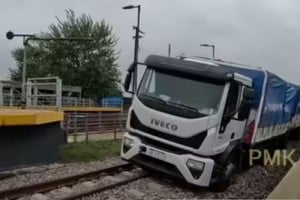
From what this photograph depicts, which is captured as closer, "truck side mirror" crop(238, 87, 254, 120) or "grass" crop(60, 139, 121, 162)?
"truck side mirror" crop(238, 87, 254, 120)

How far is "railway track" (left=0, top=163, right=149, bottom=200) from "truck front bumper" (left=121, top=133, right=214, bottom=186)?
0.61 meters

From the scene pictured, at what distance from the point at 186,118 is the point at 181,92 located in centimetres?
68

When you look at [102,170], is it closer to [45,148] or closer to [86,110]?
[45,148]

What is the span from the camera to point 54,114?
13.6 meters

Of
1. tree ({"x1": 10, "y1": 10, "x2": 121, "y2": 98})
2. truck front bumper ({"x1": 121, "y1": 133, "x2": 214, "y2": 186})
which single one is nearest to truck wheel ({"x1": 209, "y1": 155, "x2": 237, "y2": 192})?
truck front bumper ({"x1": 121, "y1": 133, "x2": 214, "y2": 186})

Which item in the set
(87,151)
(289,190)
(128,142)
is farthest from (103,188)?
(87,151)

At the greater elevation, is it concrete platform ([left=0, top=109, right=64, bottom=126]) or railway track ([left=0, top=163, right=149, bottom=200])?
concrete platform ([left=0, top=109, right=64, bottom=126])

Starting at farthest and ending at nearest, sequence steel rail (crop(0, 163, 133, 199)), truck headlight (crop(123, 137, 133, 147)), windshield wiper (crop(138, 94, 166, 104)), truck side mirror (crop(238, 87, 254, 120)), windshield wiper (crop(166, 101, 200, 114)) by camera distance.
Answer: truck headlight (crop(123, 137, 133, 147)) → truck side mirror (crop(238, 87, 254, 120)) → windshield wiper (crop(138, 94, 166, 104)) → windshield wiper (crop(166, 101, 200, 114)) → steel rail (crop(0, 163, 133, 199))

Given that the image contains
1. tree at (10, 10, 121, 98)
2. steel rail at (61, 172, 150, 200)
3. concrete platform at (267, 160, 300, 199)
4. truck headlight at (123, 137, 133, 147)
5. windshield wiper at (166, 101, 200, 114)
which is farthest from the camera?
tree at (10, 10, 121, 98)

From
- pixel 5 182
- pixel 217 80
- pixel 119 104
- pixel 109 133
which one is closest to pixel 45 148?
pixel 5 182

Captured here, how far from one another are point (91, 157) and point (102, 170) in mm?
2925

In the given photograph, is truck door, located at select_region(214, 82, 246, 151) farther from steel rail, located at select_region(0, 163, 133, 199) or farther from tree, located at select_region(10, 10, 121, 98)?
tree, located at select_region(10, 10, 121, 98)

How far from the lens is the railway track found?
960cm

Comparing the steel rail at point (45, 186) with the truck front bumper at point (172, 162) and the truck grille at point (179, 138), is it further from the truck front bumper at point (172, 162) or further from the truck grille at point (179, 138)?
the truck grille at point (179, 138)
